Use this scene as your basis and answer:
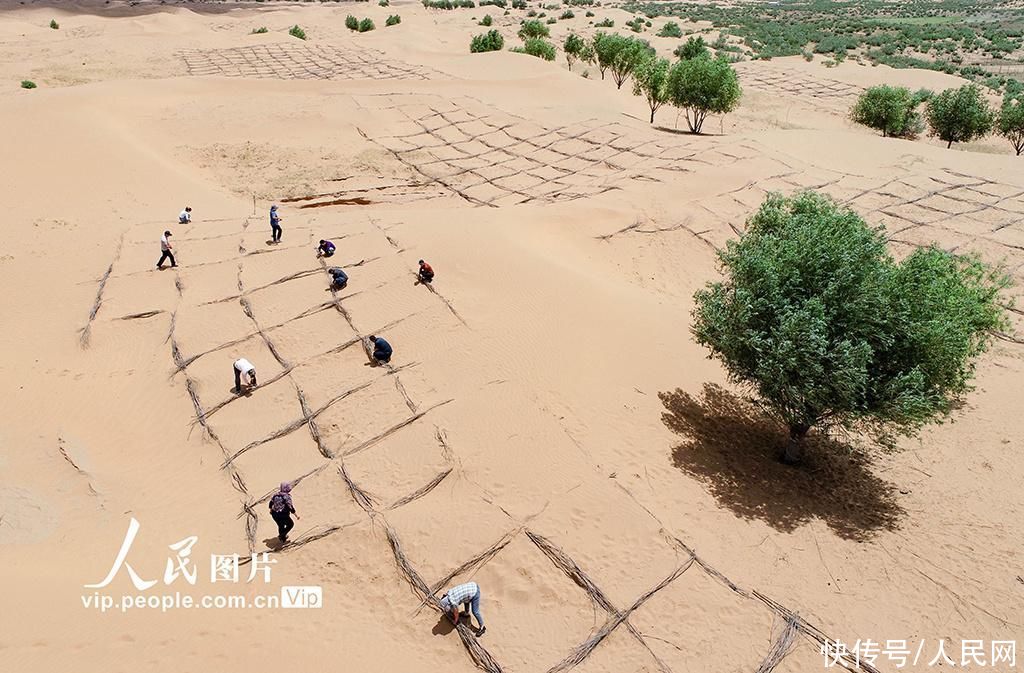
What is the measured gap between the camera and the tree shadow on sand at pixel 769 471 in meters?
10.6

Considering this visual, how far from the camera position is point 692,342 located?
48.4 feet

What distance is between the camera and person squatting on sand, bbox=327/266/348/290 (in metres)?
14.5

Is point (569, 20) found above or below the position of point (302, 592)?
above

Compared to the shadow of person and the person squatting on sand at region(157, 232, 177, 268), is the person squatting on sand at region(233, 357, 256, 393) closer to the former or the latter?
the person squatting on sand at region(157, 232, 177, 268)

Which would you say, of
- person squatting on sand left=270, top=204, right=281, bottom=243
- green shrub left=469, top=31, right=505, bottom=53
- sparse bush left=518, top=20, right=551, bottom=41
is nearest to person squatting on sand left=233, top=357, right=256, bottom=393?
person squatting on sand left=270, top=204, right=281, bottom=243

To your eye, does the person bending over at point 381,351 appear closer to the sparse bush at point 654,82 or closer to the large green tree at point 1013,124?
the sparse bush at point 654,82

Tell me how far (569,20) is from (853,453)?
5635 centimetres

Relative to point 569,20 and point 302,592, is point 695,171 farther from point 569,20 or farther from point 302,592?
point 569,20

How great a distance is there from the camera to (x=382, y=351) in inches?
494

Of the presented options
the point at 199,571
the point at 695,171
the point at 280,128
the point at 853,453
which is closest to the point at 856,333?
the point at 853,453

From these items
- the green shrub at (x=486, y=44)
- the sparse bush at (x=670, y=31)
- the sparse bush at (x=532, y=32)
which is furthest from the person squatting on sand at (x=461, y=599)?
the sparse bush at (x=670, y=31)

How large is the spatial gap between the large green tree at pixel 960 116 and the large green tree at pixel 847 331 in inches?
996

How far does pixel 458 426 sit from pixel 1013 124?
31.1 meters

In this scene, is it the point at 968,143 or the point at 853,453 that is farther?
the point at 968,143
